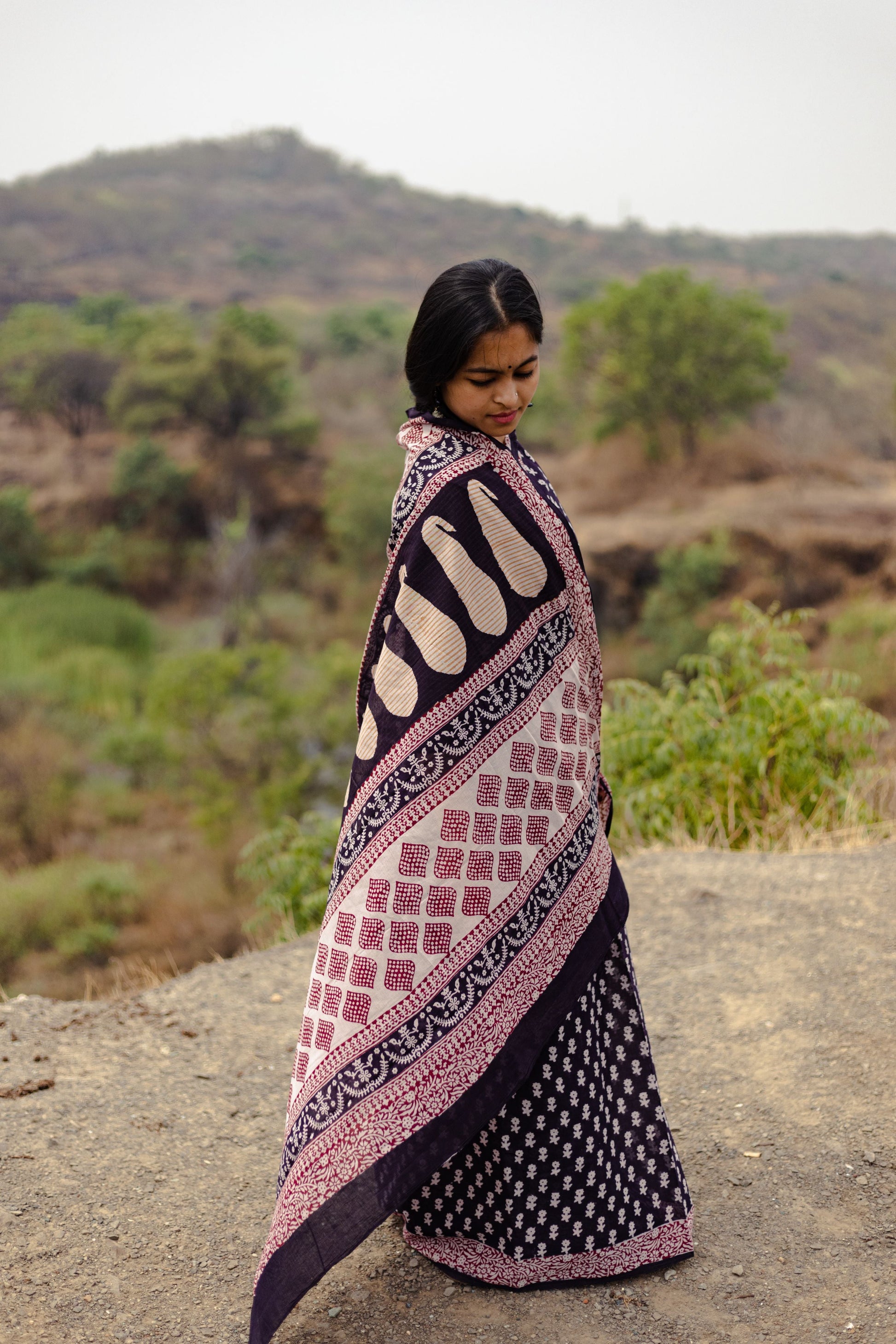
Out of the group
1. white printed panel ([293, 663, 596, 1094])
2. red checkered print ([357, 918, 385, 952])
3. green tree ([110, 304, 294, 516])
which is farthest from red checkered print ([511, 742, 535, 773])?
green tree ([110, 304, 294, 516])

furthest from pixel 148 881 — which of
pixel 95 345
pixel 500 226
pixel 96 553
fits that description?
pixel 500 226

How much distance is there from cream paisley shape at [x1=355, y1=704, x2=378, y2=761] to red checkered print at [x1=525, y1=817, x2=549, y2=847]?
0.89 feet

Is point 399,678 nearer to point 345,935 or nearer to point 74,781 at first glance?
point 345,935

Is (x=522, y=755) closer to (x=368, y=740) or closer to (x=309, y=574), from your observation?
(x=368, y=740)

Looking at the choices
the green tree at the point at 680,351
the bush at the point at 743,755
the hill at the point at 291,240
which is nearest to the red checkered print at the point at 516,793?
the bush at the point at 743,755

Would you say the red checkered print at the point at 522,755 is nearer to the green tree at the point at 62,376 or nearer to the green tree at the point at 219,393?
the green tree at the point at 219,393

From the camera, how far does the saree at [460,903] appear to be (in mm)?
1626

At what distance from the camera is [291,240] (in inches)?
1960

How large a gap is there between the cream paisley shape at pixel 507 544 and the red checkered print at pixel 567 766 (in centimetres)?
27

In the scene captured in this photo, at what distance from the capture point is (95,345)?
26.8 m

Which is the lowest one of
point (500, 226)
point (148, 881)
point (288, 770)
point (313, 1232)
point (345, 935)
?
point (148, 881)

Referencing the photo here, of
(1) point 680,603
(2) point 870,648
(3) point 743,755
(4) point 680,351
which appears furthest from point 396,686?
(4) point 680,351

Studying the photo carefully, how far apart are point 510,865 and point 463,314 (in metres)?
0.84

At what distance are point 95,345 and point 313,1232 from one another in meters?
28.0
